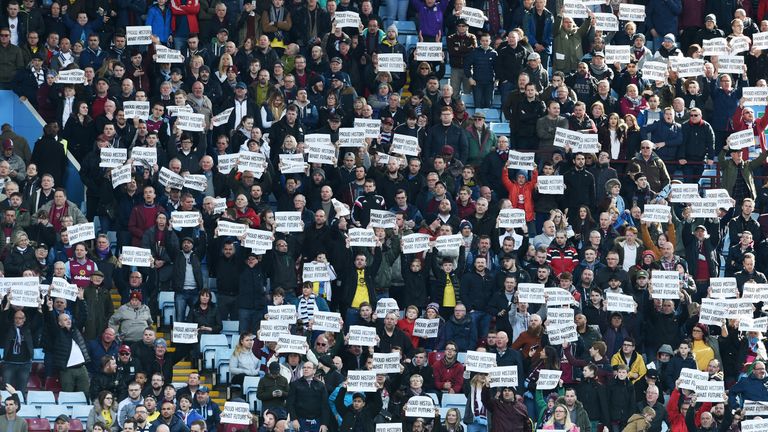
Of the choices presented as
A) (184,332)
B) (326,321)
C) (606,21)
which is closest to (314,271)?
(326,321)

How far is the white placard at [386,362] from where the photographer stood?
31.4 metres

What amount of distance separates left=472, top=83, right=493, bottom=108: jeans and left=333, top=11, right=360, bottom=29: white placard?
2.03 metres

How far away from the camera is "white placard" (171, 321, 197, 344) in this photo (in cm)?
→ 3186

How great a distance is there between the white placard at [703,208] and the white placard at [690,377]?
356 cm

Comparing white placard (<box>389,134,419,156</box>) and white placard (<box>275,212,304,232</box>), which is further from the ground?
white placard (<box>389,134,419,156</box>)

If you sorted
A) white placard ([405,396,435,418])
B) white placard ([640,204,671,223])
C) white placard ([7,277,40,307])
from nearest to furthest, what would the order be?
white placard ([405,396,435,418]) → white placard ([7,277,40,307]) → white placard ([640,204,671,223])

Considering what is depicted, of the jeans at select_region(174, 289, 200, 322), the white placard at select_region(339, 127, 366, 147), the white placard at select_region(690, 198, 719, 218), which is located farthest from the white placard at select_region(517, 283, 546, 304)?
the jeans at select_region(174, 289, 200, 322)

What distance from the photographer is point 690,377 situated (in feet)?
104

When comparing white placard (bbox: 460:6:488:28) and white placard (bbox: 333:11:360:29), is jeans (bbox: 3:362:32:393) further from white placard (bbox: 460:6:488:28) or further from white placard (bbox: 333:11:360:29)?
white placard (bbox: 460:6:488:28)

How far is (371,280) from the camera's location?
108ft

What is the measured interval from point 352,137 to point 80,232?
4.27m

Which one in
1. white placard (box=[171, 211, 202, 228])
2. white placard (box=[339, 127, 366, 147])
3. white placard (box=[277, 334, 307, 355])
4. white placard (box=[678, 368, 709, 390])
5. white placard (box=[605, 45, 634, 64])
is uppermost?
white placard (box=[605, 45, 634, 64])

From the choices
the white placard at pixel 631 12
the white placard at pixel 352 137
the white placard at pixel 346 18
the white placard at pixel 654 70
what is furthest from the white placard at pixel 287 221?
the white placard at pixel 631 12

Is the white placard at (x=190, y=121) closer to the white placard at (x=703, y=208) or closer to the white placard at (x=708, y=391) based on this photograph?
the white placard at (x=703, y=208)
